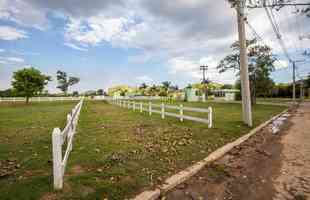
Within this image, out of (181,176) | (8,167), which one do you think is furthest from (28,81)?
(181,176)

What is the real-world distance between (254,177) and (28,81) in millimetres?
38898

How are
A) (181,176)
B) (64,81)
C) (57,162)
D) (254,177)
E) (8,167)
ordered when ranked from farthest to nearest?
(64,81) < (8,167) < (254,177) < (181,176) < (57,162)

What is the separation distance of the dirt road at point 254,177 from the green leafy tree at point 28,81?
37.4 m

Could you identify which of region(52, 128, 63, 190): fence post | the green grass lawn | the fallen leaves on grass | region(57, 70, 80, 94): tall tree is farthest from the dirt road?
region(57, 70, 80, 94): tall tree

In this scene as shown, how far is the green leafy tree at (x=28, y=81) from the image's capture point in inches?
1326

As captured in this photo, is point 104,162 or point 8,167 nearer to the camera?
point 8,167

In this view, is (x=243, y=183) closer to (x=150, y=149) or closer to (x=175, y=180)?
(x=175, y=180)

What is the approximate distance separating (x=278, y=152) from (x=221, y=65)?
75.7ft

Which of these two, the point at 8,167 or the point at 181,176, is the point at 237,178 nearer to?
the point at 181,176

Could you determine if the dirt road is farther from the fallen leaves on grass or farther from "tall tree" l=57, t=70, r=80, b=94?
"tall tree" l=57, t=70, r=80, b=94

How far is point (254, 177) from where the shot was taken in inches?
151

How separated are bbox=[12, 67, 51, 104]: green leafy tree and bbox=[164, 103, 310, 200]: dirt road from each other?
3740cm

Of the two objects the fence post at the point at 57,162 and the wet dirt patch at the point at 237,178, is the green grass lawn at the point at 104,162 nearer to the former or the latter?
the fence post at the point at 57,162

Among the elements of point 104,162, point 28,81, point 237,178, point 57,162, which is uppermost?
point 28,81
